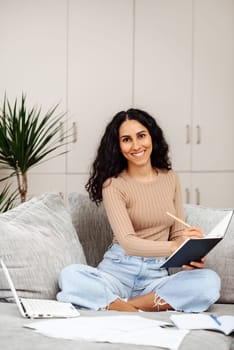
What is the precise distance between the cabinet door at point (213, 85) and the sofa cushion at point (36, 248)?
2.20m

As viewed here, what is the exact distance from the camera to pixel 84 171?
4660 mm

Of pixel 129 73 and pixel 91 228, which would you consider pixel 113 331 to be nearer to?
pixel 91 228

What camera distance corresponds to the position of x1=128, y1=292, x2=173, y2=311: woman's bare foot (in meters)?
2.42

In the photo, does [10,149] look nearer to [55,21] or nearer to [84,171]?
[84,171]

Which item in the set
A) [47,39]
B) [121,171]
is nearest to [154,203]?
[121,171]

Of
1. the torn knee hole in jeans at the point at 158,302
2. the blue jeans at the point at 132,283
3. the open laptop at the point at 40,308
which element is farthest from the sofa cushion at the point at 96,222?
the open laptop at the point at 40,308

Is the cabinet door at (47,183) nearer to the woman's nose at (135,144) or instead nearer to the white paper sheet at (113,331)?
the woman's nose at (135,144)

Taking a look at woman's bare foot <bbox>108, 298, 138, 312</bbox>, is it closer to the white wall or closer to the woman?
the woman

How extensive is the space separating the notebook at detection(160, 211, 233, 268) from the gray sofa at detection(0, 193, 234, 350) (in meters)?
0.22

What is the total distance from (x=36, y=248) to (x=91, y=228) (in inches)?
20.9

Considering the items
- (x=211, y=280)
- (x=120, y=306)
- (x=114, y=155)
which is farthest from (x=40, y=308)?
(x=114, y=155)

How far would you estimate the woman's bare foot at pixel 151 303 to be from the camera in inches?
95.4

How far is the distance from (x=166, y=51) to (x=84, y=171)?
1.07m

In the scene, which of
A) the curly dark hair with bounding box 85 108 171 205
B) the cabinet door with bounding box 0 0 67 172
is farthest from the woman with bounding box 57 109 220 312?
the cabinet door with bounding box 0 0 67 172
